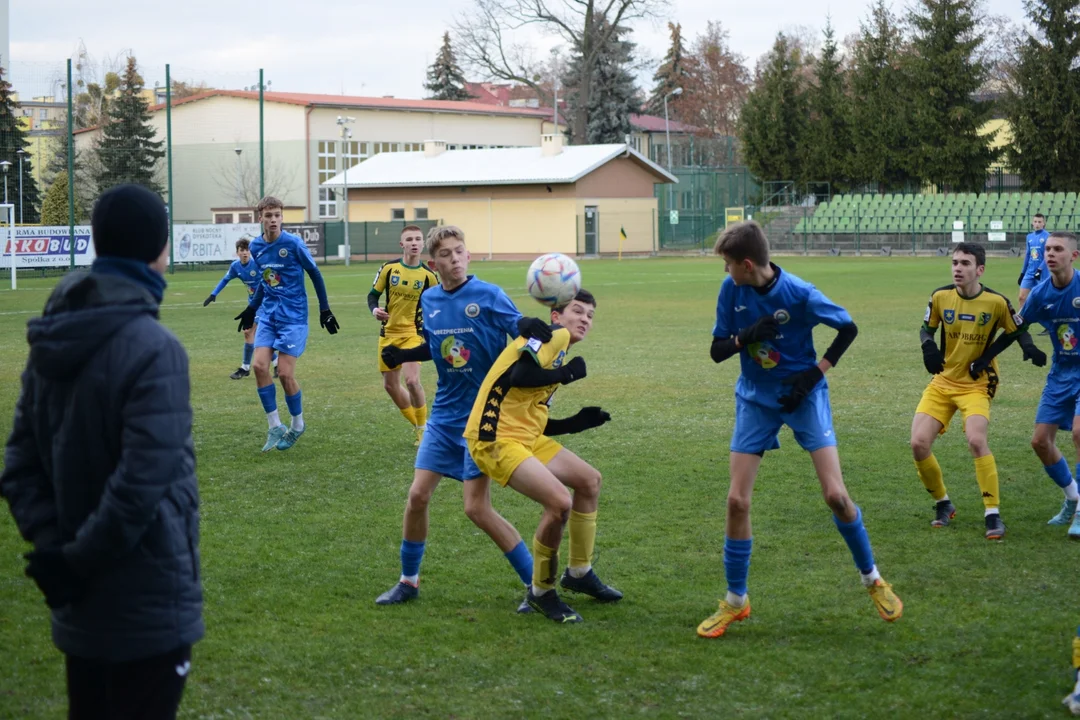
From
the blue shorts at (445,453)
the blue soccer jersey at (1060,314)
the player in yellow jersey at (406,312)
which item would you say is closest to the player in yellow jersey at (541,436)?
the blue shorts at (445,453)

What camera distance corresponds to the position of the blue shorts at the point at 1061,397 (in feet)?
25.3

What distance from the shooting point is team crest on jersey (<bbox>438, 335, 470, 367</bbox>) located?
6090 mm

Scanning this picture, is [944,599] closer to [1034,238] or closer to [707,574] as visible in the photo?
[707,574]

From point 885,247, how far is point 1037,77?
Answer: 480 inches

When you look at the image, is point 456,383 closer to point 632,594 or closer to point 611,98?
point 632,594

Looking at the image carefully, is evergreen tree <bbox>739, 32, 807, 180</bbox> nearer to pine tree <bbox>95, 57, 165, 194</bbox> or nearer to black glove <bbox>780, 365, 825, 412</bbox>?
pine tree <bbox>95, 57, 165, 194</bbox>

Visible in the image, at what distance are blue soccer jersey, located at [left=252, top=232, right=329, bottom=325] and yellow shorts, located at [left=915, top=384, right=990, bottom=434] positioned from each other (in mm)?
5725

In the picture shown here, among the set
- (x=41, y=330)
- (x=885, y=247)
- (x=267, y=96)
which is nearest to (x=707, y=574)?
(x=41, y=330)

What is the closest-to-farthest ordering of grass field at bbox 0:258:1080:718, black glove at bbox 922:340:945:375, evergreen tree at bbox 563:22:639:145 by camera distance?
grass field at bbox 0:258:1080:718 < black glove at bbox 922:340:945:375 < evergreen tree at bbox 563:22:639:145

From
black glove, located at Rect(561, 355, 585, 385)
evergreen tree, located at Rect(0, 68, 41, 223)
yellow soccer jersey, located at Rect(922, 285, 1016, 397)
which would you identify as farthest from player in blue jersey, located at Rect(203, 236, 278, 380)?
evergreen tree, located at Rect(0, 68, 41, 223)

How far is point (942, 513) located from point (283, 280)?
6456 mm

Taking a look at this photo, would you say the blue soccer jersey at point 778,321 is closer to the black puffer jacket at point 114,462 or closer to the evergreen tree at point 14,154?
the black puffer jacket at point 114,462

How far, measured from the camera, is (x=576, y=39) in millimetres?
62812

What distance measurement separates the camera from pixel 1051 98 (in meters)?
55.8
